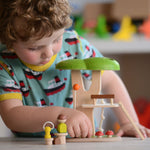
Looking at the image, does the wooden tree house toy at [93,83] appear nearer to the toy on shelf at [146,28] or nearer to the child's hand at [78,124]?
the child's hand at [78,124]

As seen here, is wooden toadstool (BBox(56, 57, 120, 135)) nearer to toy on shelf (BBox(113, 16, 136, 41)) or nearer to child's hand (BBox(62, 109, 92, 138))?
child's hand (BBox(62, 109, 92, 138))

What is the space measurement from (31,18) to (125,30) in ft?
4.92

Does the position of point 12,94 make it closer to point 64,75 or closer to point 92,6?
point 64,75

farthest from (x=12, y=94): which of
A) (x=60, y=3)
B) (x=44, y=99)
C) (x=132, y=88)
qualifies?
(x=132, y=88)

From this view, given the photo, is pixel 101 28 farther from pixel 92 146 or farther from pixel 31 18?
pixel 92 146

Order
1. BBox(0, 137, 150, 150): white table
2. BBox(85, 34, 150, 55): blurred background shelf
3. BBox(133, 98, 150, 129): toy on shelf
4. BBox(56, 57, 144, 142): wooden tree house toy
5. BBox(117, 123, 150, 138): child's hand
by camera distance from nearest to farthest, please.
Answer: BBox(0, 137, 150, 150): white table, BBox(56, 57, 144, 142): wooden tree house toy, BBox(117, 123, 150, 138): child's hand, BBox(85, 34, 150, 55): blurred background shelf, BBox(133, 98, 150, 129): toy on shelf

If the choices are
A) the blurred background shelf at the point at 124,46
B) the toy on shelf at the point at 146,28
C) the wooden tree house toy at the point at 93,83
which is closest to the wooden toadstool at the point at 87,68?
the wooden tree house toy at the point at 93,83

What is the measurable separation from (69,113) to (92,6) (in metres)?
1.72

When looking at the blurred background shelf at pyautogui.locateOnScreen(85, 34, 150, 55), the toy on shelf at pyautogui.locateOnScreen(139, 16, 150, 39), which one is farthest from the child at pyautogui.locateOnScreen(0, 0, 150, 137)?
the toy on shelf at pyautogui.locateOnScreen(139, 16, 150, 39)

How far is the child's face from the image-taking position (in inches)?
31.2

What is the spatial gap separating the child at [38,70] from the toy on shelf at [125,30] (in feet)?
3.95

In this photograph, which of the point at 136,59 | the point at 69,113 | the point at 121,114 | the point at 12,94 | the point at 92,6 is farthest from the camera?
the point at 136,59

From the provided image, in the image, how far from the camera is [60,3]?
32.8 inches

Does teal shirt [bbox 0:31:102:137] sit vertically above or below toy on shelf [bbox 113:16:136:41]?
below
